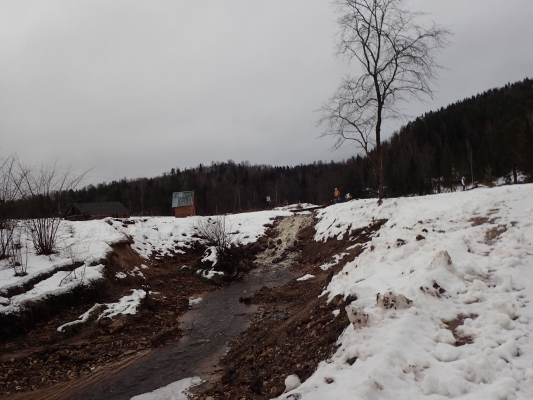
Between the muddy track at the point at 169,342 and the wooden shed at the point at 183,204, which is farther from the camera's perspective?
the wooden shed at the point at 183,204

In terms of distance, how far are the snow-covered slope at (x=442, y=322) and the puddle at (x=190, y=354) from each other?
128 inches

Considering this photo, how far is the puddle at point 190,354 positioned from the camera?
18.9 ft

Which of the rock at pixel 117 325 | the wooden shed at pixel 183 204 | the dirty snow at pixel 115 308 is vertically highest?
the wooden shed at pixel 183 204

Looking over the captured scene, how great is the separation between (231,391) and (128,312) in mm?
5921

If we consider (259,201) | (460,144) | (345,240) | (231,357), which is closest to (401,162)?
(460,144)

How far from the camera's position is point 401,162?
54.9m

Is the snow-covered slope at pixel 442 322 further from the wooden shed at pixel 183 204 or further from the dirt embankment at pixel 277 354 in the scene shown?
the wooden shed at pixel 183 204

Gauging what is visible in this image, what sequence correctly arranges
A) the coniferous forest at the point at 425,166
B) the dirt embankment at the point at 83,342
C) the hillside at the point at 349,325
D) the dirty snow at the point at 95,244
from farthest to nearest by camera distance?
the coniferous forest at the point at 425,166, the dirty snow at the point at 95,244, the dirt embankment at the point at 83,342, the hillside at the point at 349,325

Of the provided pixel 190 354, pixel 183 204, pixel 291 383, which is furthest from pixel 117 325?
pixel 183 204

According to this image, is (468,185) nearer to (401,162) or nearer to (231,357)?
(401,162)

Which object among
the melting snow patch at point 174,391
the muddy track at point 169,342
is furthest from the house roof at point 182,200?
the melting snow patch at point 174,391

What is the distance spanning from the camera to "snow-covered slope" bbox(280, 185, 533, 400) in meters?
2.87

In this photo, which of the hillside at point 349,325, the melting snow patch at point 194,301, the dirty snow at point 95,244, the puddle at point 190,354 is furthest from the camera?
the melting snow patch at point 194,301

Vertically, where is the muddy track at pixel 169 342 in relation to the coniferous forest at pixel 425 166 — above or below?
below
